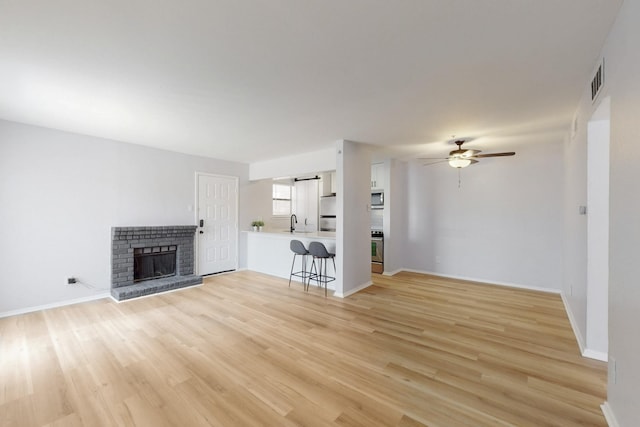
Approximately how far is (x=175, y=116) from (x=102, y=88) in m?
0.81

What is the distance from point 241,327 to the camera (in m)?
3.20

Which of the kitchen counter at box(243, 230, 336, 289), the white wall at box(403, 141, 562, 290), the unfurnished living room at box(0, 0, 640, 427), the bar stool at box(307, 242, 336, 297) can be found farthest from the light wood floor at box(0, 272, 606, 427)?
the kitchen counter at box(243, 230, 336, 289)

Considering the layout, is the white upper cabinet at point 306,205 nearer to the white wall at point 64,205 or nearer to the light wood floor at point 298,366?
the white wall at point 64,205

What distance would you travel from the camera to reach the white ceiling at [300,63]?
156cm

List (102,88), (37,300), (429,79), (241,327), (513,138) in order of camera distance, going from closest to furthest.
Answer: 1. (429,79)
2. (102,88)
3. (241,327)
4. (37,300)
5. (513,138)

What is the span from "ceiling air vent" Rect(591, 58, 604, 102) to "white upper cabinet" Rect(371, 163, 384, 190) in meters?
3.97

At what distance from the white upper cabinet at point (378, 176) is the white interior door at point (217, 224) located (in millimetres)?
3390

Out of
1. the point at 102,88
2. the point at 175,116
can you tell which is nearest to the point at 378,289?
the point at 175,116

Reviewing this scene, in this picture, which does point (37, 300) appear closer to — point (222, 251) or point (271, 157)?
point (222, 251)

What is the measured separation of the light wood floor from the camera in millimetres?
1819

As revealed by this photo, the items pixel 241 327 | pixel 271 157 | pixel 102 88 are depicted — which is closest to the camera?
pixel 102 88

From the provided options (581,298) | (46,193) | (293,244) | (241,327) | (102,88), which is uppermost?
(102,88)

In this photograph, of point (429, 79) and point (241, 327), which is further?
point (241, 327)

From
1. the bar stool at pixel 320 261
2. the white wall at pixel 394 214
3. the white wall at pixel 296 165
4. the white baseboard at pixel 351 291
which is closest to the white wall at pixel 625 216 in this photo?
the white baseboard at pixel 351 291
